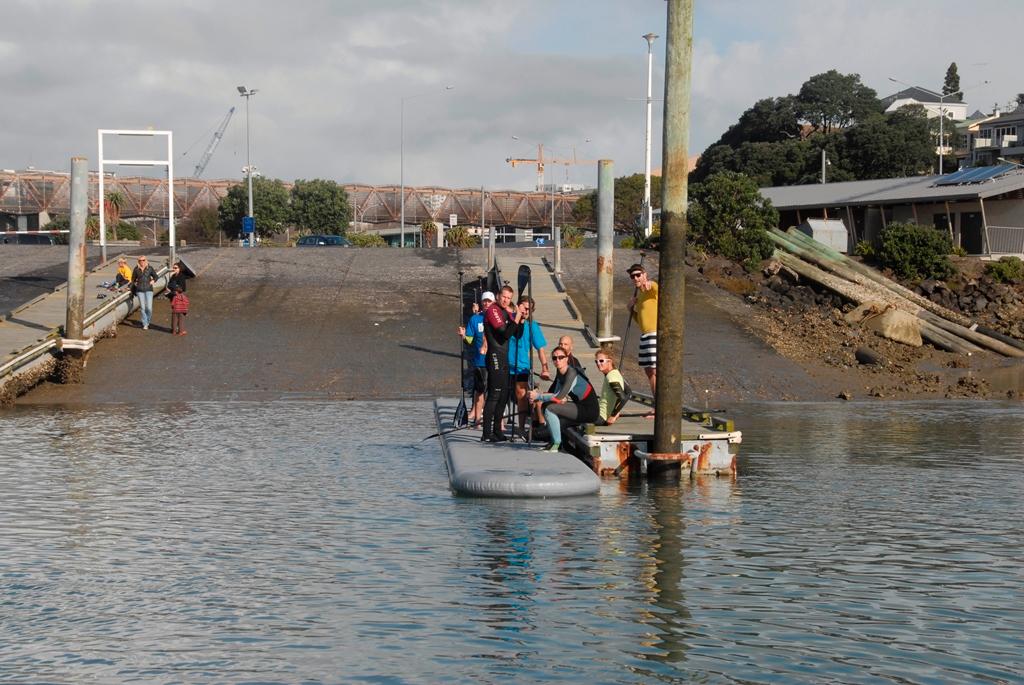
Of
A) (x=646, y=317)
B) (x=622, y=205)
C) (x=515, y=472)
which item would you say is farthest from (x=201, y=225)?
(x=515, y=472)

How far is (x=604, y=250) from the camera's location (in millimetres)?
29875

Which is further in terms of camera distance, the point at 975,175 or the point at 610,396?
the point at 975,175

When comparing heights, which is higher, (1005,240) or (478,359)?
(1005,240)

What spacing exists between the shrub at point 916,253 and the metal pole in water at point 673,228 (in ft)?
94.7

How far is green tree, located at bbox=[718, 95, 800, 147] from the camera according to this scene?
98.1 meters

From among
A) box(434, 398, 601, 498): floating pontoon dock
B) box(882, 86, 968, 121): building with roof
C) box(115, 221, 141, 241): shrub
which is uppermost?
box(882, 86, 968, 121): building with roof

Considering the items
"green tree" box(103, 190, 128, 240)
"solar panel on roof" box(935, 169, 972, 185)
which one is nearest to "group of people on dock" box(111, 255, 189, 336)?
"solar panel on roof" box(935, 169, 972, 185)

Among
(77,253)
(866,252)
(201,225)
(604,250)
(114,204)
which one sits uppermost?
(114,204)

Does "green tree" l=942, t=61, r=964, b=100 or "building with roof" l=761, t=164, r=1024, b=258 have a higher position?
"green tree" l=942, t=61, r=964, b=100

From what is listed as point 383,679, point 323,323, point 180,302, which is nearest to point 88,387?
point 180,302

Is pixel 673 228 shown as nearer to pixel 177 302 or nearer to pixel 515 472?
pixel 515 472

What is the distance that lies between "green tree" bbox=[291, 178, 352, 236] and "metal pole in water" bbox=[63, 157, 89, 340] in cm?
7630

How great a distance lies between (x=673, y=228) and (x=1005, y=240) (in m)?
36.8

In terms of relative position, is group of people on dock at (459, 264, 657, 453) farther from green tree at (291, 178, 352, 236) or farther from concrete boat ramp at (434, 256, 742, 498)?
green tree at (291, 178, 352, 236)
